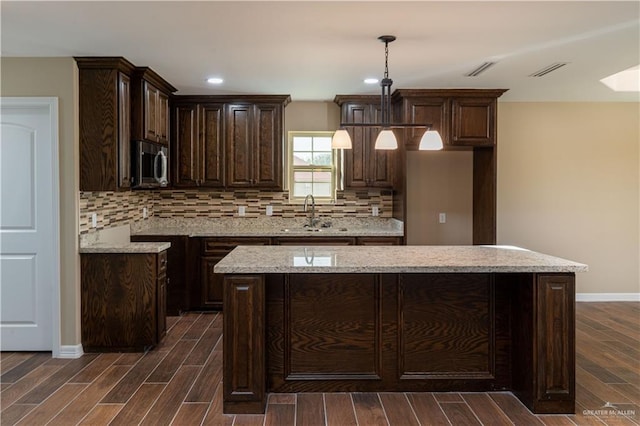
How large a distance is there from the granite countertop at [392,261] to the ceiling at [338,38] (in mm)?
1504

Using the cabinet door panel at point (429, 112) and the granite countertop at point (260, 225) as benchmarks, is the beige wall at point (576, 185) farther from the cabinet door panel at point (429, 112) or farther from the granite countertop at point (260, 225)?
the granite countertop at point (260, 225)

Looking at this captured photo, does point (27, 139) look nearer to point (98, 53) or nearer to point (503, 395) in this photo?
point (98, 53)

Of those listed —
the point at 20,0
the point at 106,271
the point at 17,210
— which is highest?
the point at 20,0

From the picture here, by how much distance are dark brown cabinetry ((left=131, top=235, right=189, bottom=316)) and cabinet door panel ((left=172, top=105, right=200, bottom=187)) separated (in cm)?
71

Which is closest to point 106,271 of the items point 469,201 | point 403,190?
point 403,190

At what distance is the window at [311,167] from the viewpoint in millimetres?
6023

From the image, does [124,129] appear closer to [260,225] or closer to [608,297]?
[260,225]

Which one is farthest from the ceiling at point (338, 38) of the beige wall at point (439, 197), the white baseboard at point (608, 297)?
the white baseboard at point (608, 297)

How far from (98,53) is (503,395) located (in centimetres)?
385

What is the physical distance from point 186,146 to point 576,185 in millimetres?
4588

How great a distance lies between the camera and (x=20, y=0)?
112 inches

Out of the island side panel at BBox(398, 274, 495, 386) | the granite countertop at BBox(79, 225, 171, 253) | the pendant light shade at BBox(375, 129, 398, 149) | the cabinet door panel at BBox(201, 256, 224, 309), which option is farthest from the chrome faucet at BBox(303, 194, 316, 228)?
the island side panel at BBox(398, 274, 495, 386)

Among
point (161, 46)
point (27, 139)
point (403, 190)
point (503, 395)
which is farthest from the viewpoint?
point (403, 190)

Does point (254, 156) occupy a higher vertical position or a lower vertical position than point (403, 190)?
higher
